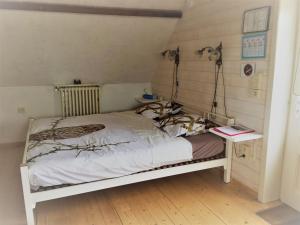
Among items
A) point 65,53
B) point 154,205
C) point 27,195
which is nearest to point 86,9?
point 65,53

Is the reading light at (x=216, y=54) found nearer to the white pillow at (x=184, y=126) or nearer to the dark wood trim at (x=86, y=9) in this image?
the white pillow at (x=184, y=126)

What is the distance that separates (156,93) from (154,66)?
477 mm

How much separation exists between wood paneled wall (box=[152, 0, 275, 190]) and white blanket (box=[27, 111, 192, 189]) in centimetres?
67

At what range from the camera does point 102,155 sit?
2.37 metres

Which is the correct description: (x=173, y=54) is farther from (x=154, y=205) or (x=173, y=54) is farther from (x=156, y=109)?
(x=154, y=205)

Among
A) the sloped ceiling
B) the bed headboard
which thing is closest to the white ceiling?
the sloped ceiling

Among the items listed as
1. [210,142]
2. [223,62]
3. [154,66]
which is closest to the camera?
[210,142]

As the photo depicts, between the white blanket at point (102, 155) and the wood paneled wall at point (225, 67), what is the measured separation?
667 mm

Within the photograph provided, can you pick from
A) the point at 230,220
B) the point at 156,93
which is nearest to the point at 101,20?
the point at 156,93

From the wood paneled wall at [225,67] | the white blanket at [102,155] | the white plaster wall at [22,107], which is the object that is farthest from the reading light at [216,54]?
the white plaster wall at [22,107]

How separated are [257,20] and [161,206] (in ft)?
6.38

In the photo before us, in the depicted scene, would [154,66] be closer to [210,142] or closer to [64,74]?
[64,74]

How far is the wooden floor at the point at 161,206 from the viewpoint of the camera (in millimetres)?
2320

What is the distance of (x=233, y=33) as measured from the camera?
283 centimetres
